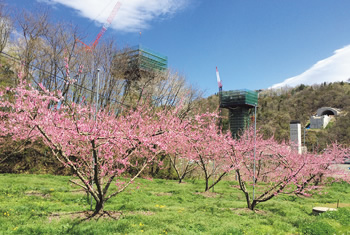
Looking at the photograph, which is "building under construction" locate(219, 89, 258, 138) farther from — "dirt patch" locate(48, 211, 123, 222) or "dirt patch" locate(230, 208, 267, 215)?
"dirt patch" locate(48, 211, 123, 222)

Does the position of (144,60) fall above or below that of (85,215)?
above

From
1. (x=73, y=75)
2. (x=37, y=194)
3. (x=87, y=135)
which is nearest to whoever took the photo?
(x=87, y=135)

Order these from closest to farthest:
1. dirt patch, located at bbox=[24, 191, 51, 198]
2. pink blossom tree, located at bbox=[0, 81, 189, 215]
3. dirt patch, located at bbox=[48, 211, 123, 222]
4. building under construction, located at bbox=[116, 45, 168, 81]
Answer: pink blossom tree, located at bbox=[0, 81, 189, 215]
dirt patch, located at bbox=[48, 211, 123, 222]
dirt patch, located at bbox=[24, 191, 51, 198]
building under construction, located at bbox=[116, 45, 168, 81]

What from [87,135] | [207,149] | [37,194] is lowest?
[37,194]

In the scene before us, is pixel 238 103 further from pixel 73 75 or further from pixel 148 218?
pixel 148 218

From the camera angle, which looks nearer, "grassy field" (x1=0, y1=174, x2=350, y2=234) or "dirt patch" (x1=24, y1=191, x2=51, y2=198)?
"grassy field" (x1=0, y1=174, x2=350, y2=234)

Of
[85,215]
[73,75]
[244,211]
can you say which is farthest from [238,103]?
[85,215]

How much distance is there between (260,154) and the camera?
1686 centimetres

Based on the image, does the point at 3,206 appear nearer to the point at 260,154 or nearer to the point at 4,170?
the point at 4,170

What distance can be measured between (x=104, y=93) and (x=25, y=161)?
11.0 meters

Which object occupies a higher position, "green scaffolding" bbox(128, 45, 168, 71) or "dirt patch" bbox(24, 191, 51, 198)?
"green scaffolding" bbox(128, 45, 168, 71)

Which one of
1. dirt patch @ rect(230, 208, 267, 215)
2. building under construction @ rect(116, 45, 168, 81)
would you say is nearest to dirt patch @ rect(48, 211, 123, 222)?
dirt patch @ rect(230, 208, 267, 215)

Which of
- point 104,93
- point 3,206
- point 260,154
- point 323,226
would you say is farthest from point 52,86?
point 323,226

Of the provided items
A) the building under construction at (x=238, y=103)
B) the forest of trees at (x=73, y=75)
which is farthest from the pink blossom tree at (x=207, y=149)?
the building under construction at (x=238, y=103)
